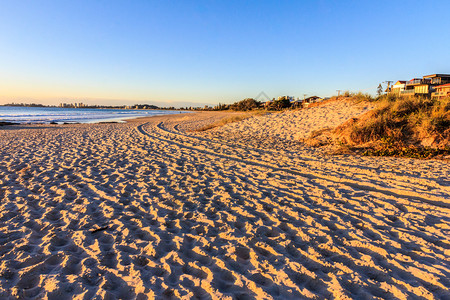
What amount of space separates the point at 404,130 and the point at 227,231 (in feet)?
29.3

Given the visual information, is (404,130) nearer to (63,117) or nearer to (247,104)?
(63,117)

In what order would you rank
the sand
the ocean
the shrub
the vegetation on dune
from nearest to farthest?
the sand
the vegetation on dune
the ocean
the shrub

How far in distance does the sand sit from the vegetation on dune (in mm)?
1375

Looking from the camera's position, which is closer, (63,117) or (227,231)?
(227,231)

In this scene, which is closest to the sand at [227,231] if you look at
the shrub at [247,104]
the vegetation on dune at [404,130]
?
the vegetation on dune at [404,130]

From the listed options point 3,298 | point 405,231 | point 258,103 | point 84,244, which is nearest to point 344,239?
point 405,231

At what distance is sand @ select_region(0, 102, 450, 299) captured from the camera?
2.27 meters

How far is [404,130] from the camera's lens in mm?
8680

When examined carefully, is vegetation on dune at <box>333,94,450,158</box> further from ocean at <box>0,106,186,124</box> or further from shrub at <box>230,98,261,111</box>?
shrub at <box>230,98,261,111</box>

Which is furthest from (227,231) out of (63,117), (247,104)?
(247,104)

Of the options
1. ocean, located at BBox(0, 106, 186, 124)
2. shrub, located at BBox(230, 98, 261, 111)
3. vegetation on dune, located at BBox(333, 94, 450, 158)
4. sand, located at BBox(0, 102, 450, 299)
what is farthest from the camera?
shrub, located at BBox(230, 98, 261, 111)

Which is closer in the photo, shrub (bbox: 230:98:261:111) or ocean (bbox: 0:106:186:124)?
ocean (bbox: 0:106:186:124)

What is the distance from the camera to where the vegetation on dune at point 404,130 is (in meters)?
7.51

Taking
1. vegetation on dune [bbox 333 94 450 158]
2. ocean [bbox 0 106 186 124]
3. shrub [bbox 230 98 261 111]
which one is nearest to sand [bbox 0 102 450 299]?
vegetation on dune [bbox 333 94 450 158]
